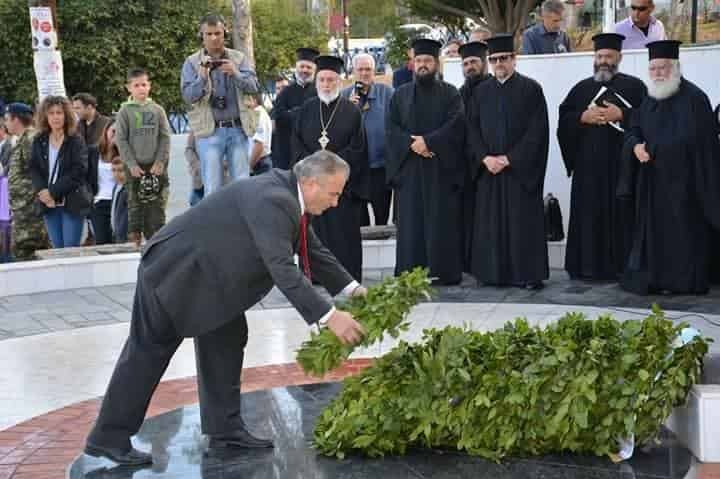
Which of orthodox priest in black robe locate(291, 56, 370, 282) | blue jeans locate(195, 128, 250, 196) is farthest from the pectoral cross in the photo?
blue jeans locate(195, 128, 250, 196)

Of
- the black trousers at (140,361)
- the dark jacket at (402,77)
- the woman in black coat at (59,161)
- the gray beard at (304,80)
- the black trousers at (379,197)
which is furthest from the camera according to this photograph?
the dark jacket at (402,77)

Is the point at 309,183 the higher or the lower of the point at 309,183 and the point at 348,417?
the higher

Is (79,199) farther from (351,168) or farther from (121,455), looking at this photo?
(121,455)

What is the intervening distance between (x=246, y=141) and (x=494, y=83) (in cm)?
256

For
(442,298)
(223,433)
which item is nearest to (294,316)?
(442,298)

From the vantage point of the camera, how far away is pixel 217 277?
5.66m

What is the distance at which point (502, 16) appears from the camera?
104 ft

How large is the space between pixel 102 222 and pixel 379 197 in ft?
9.81

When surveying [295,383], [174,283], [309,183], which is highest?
[309,183]

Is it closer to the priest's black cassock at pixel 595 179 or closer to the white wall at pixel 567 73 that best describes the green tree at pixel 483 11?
the white wall at pixel 567 73

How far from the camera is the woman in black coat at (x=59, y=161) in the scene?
462 inches

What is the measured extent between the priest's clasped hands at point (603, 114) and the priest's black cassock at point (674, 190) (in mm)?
333

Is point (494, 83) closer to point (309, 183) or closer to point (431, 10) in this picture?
point (309, 183)

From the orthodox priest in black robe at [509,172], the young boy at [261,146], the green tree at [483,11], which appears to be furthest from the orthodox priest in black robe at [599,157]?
the green tree at [483,11]
